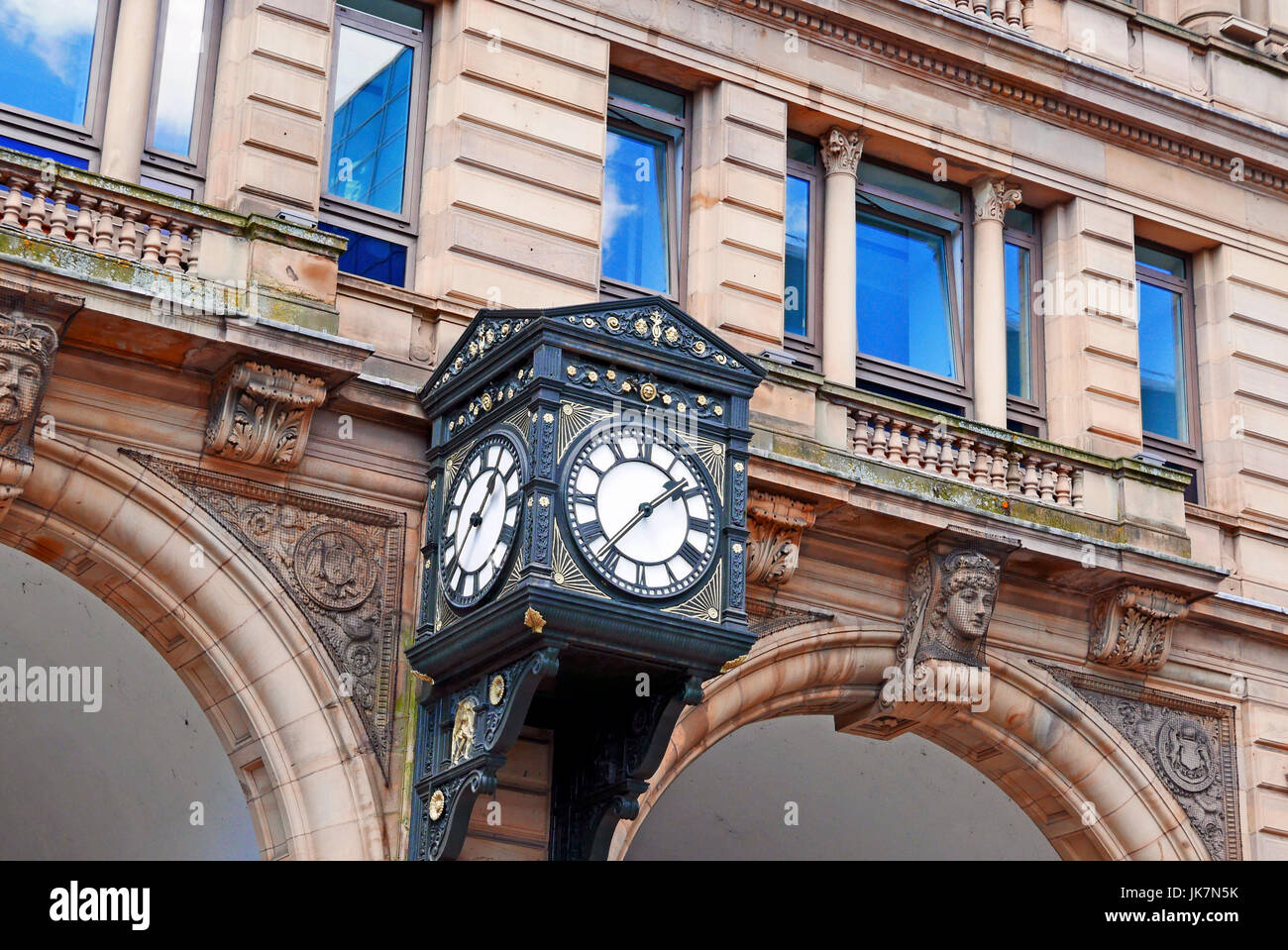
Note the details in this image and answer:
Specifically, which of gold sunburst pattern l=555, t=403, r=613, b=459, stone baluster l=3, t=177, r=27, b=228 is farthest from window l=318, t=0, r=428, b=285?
gold sunburst pattern l=555, t=403, r=613, b=459

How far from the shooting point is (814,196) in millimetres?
18984

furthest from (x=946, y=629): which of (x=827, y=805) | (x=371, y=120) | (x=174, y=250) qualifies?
(x=174, y=250)

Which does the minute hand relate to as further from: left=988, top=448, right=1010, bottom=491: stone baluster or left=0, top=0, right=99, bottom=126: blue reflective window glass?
left=0, top=0, right=99, bottom=126: blue reflective window glass

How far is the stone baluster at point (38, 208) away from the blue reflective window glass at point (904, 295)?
23.5 ft

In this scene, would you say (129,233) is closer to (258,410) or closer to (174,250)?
(174,250)

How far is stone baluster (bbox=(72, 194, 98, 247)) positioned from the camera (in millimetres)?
14609

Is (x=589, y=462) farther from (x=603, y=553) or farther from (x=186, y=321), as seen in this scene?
(x=186, y=321)

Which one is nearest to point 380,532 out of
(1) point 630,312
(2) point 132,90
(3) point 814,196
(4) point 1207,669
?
(1) point 630,312

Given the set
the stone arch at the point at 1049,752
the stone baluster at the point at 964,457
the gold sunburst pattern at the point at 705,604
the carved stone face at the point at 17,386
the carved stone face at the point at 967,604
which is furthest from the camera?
the stone baluster at the point at 964,457

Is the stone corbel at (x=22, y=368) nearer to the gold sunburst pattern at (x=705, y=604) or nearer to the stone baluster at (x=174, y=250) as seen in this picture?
the stone baluster at (x=174, y=250)

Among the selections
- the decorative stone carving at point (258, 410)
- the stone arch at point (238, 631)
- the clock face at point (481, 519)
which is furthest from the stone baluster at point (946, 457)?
the stone arch at point (238, 631)

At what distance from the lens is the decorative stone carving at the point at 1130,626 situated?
17969mm

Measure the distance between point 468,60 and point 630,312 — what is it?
10.4ft

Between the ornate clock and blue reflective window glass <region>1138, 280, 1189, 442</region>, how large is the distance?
608 cm
